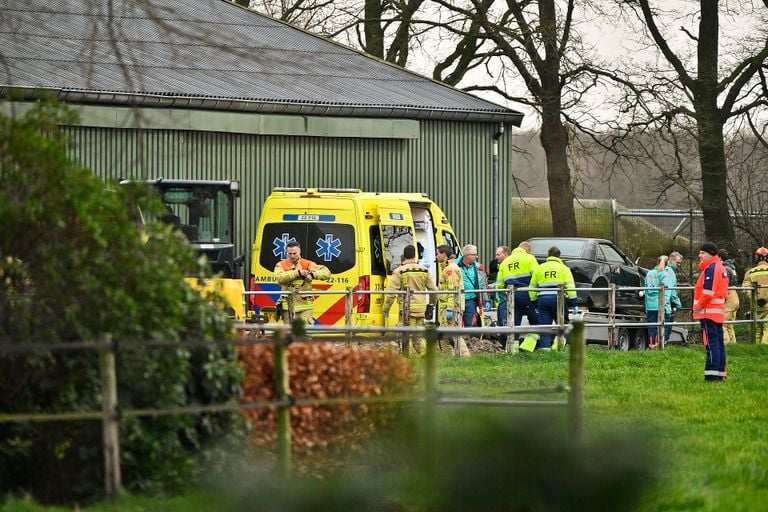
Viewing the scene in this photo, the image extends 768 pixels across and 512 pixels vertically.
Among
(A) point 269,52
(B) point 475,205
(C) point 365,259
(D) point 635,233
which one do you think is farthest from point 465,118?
(A) point 269,52

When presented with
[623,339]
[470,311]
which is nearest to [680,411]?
[470,311]

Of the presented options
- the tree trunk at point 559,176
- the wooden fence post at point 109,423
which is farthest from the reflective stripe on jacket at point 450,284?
the tree trunk at point 559,176

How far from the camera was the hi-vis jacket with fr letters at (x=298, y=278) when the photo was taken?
19156mm

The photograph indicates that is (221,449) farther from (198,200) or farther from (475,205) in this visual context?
(475,205)

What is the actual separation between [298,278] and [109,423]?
38.6 ft

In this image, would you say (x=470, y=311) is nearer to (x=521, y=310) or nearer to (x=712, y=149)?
(x=521, y=310)

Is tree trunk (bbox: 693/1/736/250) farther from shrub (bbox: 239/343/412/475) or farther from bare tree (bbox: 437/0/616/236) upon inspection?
shrub (bbox: 239/343/412/475)

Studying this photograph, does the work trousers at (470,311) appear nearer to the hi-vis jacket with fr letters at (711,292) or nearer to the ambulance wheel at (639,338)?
the ambulance wheel at (639,338)

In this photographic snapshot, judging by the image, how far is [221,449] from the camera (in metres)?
8.03

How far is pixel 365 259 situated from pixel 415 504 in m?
13.3

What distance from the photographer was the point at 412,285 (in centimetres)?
2027

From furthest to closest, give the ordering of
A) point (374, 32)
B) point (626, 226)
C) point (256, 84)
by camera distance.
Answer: point (626, 226)
point (374, 32)
point (256, 84)

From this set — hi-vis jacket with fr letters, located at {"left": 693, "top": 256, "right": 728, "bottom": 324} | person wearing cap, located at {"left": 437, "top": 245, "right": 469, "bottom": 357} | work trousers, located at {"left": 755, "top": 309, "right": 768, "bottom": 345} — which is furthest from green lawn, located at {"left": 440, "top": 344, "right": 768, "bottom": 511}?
work trousers, located at {"left": 755, "top": 309, "right": 768, "bottom": 345}

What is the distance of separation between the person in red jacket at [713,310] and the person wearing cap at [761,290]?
729 cm
